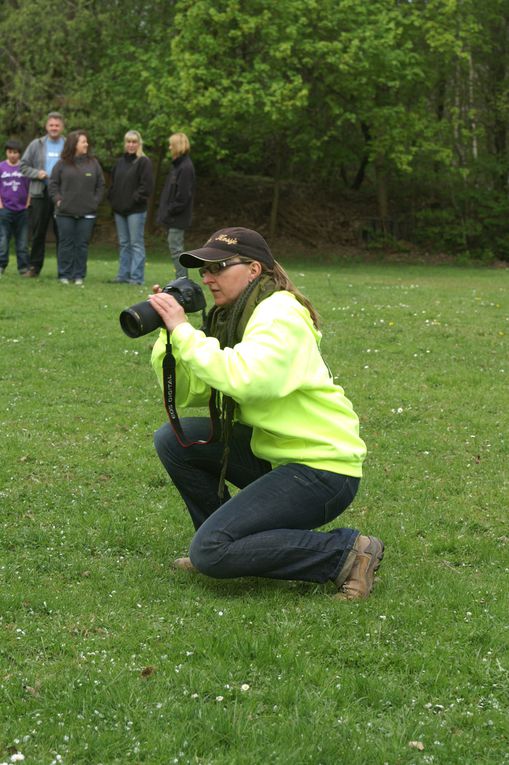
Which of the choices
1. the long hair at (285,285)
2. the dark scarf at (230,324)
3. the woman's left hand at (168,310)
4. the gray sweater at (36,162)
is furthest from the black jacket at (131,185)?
the woman's left hand at (168,310)

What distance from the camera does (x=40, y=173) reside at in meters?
15.2

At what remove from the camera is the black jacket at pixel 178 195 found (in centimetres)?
1520

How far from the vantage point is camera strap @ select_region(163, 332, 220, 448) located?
4.94 m

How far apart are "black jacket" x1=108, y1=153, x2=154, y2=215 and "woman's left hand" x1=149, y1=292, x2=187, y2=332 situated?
35.8 feet

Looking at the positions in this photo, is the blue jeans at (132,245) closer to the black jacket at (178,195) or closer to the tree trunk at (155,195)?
the black jacket at (178,195)

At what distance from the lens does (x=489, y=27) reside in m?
33.3

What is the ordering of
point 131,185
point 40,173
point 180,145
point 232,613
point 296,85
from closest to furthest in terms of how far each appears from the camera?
point 232,613
point 180,145
point 40,173
point 131,185
point 296,85

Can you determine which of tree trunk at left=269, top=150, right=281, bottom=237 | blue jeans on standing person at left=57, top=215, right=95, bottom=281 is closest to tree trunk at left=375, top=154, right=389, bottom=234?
tree trunk at left=269, top=150, right=281, bottom=237

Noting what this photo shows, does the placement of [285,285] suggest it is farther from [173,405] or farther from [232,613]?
[232,613]

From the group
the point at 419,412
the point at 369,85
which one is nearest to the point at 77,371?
the point at 419,412

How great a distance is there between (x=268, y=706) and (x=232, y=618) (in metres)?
0.78

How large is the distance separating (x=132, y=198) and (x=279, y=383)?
1134cm

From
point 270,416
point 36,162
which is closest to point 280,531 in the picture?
→ point 270,416

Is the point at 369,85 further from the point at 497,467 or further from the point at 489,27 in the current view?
the point at 497,467
